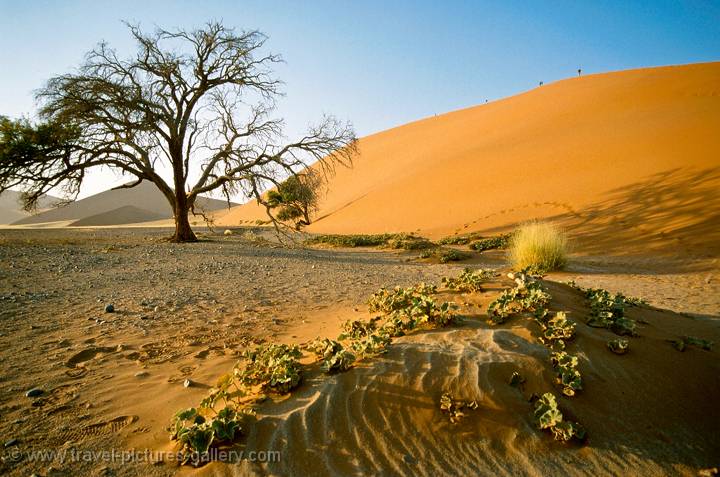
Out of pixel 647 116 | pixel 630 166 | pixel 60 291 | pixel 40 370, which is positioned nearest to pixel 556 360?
pixel 40 370

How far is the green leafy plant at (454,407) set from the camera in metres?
2.08

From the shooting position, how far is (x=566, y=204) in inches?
619

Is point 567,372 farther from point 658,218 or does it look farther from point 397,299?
point 658,218

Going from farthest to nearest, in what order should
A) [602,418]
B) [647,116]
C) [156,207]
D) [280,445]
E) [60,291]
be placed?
[156,207], [647,116], [60,291], [602,418], [280,445]

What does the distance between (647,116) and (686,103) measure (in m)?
2.90

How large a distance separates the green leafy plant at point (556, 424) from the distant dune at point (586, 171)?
34.9 ft

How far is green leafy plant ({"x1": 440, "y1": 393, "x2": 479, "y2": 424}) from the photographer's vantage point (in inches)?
81.9

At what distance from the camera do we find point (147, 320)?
409cm

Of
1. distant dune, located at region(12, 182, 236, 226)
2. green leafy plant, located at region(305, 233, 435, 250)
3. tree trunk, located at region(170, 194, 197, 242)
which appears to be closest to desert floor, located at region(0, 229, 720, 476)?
tree trunk, located at region(170, 194, 197, 242)

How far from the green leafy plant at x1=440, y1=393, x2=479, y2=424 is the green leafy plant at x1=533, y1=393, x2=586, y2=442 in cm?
37

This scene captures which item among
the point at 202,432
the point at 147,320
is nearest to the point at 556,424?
the point at 202,432

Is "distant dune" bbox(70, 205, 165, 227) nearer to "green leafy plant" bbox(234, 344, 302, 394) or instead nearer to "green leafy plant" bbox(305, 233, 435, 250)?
"green leafy plant" bbox(305, 233, 435, 250)

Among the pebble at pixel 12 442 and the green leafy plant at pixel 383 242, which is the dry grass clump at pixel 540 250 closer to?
the green leafy plant at pixel 383 242

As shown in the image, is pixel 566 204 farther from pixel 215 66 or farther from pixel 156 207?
pixel 156 207
